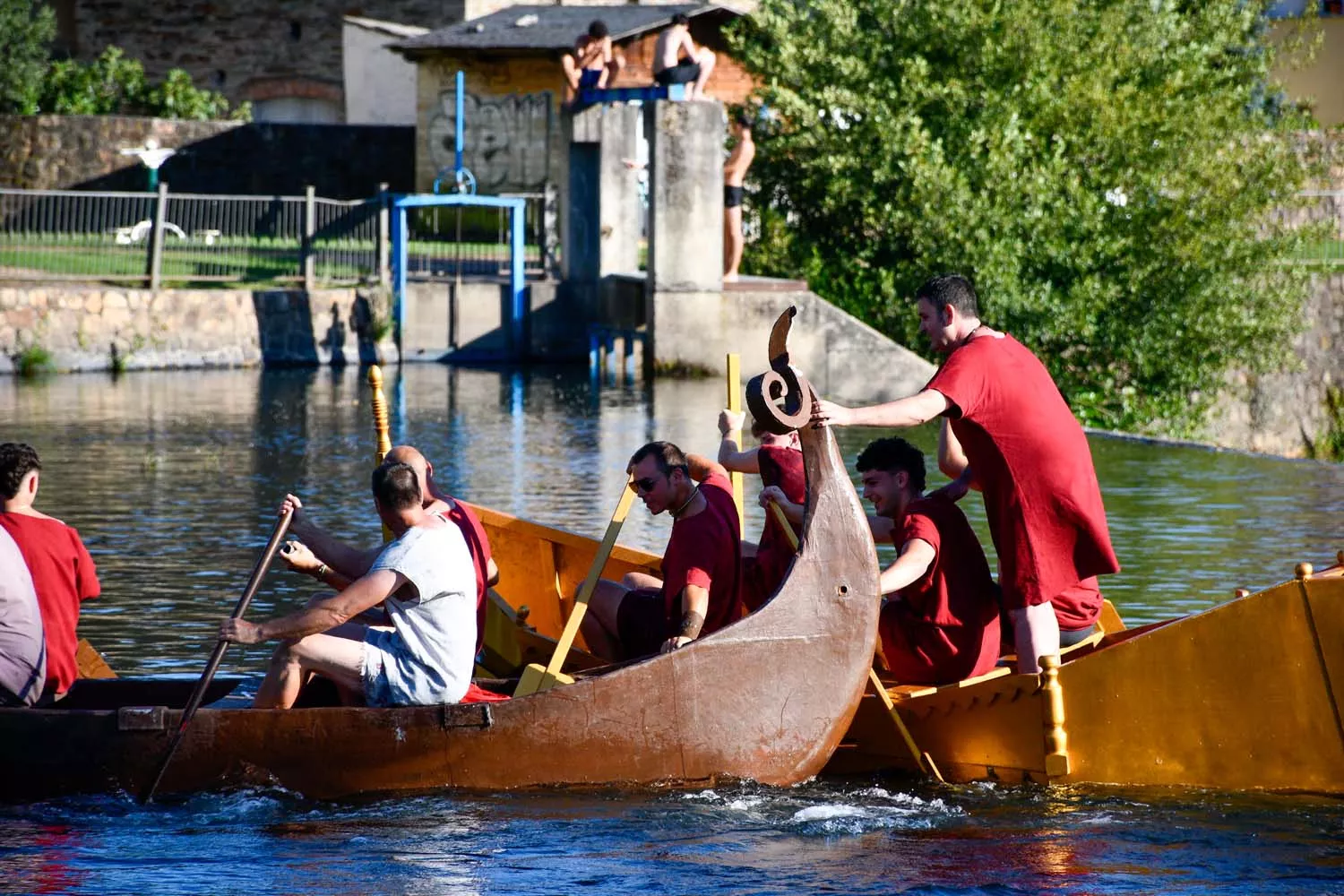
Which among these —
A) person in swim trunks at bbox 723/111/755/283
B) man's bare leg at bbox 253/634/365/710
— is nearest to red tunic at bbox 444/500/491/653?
man's bare leg at bbox 253/634/365/710

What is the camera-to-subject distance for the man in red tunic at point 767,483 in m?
8.09

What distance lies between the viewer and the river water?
6.73m

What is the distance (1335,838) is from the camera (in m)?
7.00

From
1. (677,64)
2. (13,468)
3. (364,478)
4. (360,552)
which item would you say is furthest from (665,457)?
(677,64)

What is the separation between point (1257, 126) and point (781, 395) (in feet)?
58.1

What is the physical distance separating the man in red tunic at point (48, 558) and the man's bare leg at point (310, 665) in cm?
91

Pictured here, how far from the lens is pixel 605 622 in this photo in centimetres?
851

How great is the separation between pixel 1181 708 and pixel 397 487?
9.78 ft

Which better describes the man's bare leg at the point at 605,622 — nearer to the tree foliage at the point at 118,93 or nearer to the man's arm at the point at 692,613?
the man's arm at the point at 692,613

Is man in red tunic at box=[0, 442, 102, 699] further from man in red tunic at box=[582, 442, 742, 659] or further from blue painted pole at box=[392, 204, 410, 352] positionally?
blue painted pole at box=[392, 204, 410, 352]

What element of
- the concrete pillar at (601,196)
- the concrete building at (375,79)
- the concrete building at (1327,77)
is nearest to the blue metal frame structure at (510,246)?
the concrete pillar at (601,196)

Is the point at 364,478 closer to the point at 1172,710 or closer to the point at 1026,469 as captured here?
the point at 1026,469

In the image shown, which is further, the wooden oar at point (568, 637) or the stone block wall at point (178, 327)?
the stone block wall at point (178, 327)

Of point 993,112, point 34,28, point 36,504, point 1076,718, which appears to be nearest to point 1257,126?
point 993,112
